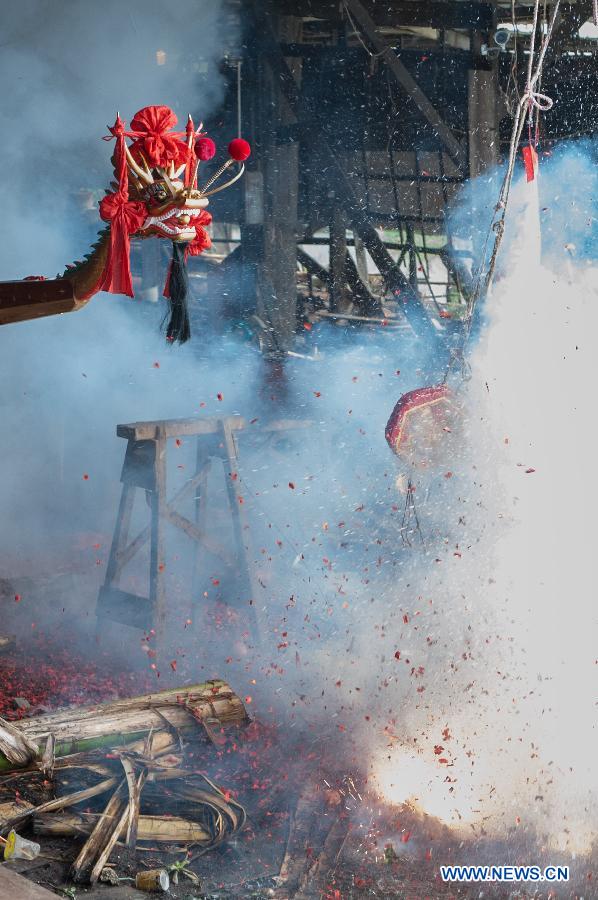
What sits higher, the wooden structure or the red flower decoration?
the red flower decoration

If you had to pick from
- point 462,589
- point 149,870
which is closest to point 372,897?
point 149,870

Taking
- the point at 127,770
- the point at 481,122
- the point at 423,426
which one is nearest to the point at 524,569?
the point at 423,426

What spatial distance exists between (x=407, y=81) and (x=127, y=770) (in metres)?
5.41

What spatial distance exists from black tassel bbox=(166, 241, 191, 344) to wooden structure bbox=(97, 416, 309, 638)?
7.45ft

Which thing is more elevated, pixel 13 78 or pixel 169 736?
pixel 13 78

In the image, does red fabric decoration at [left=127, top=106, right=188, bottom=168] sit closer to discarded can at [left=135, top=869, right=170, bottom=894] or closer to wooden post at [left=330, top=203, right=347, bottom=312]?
discarded can at [left=135, top=869, right=170, bottom=894]

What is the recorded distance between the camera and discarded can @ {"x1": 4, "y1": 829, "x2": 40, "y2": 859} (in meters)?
4.41

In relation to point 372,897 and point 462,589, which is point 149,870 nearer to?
point 372,897

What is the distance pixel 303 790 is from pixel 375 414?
15.2 feet

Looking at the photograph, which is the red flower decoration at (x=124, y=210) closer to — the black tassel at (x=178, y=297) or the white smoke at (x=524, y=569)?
the black tassel at (x=178, y=297)

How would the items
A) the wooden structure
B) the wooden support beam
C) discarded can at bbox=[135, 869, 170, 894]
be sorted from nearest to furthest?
discarded can at bbox=[135, 869, 170, 894] → the wooden structure → the wooden support beam

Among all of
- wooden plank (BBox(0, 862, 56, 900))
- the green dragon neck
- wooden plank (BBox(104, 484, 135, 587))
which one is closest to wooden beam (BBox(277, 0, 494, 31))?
wooden plank (BBox(104, 484, 135, 587))

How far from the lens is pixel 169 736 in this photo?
17.7ft

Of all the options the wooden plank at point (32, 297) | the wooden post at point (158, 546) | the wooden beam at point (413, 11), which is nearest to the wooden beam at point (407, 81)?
the wooden beam at point (413, 11)
